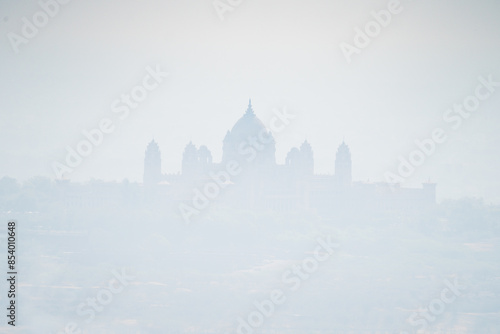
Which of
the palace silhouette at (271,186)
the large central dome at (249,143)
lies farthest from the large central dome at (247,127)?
the palace silhouette at (271,186)

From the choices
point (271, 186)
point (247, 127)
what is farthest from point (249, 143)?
point (271, 186)

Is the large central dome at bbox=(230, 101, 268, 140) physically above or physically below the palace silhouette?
above

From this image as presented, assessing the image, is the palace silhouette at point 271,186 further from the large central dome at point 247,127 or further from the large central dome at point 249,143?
the large central dome at point 247,127

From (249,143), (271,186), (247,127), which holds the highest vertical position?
(247,127)

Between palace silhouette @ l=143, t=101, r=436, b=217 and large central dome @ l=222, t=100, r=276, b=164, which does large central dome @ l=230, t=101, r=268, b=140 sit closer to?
large central dome @ l=222, t=100, r=276, b=164

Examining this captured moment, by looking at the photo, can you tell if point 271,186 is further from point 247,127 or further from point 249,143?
point 247,127

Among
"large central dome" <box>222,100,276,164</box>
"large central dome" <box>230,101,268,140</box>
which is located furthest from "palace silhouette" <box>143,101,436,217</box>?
"large central dome" <box>230,101,268,140</box>

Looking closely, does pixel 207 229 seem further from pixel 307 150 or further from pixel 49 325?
pixel 49 325

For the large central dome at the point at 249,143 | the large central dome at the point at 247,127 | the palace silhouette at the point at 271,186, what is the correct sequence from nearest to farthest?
the palace silhouette at the point at 271,186, the large central dome at the point at 249,143, the large central dome at the point at 247,127
